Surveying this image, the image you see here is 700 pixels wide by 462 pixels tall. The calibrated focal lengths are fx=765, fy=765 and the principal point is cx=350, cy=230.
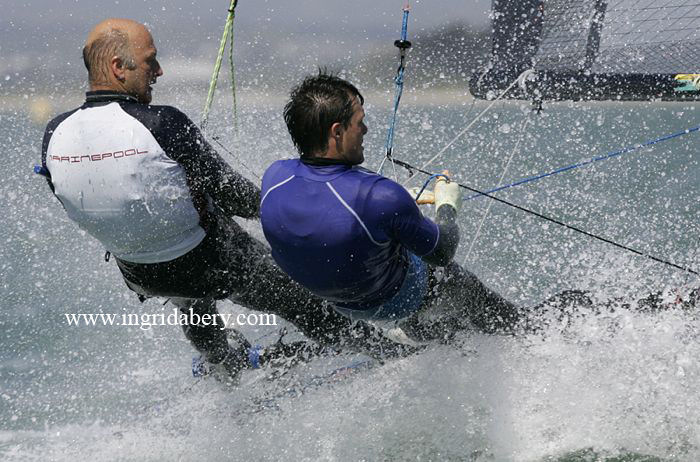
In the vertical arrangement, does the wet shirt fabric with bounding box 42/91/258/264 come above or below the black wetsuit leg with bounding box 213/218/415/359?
above

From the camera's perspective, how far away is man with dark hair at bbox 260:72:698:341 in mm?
2309

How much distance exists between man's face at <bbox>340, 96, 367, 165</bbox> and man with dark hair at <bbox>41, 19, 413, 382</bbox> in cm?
61

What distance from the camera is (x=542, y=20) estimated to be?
7.82 metres

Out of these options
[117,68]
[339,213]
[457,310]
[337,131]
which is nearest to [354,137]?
[337,131]

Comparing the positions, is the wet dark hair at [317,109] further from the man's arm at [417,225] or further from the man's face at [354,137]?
the man's arm at [417,225]

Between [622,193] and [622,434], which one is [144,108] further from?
[622,193]

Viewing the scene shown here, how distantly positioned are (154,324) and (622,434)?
108 inches

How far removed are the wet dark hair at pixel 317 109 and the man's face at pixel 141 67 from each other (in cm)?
57

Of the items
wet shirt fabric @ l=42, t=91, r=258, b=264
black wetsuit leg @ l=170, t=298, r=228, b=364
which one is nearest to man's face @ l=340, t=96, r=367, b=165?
wet shirt fabric @ l=42, t=91, r=258, b=264

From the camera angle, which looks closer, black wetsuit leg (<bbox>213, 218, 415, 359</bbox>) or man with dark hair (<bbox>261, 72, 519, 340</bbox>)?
man with dark hair (<bbox>261, 72, 519, 340</bbox>)

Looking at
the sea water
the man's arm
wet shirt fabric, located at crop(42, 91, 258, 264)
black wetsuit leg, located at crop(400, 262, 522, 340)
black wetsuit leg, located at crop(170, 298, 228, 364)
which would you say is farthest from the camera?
black wetsuit leg, located at crop(170, 298, 228, 364)

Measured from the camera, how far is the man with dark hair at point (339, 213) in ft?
7.57

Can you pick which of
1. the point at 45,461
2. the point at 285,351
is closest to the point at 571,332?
the point at 285,351

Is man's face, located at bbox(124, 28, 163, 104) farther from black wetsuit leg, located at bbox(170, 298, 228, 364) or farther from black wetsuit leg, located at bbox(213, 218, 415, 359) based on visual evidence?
black wetsuit leg, located at bbox(170, 298, 228, 364)
